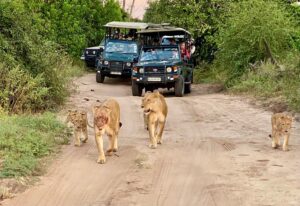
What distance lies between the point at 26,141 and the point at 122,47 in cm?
1925

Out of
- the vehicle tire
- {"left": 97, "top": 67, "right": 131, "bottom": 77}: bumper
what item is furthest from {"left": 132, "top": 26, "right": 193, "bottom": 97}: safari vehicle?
the vehicle tire

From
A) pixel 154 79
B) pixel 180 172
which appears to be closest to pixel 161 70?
pixel 154 79

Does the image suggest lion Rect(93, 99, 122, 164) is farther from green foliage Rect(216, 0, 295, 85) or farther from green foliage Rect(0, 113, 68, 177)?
green foliage Rect(216, 0, 295, 85)

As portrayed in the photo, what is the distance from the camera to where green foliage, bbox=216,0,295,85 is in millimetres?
22359

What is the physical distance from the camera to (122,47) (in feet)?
93.0

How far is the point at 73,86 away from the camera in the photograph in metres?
20.7

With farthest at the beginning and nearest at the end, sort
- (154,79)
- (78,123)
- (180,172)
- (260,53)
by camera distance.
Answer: (260,53) → (154,79) → (78,123) → (180,172)

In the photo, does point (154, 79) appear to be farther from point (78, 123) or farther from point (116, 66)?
point (78, 123)

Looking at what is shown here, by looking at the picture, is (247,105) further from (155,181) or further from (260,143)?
(155,181)

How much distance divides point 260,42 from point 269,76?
105 inches

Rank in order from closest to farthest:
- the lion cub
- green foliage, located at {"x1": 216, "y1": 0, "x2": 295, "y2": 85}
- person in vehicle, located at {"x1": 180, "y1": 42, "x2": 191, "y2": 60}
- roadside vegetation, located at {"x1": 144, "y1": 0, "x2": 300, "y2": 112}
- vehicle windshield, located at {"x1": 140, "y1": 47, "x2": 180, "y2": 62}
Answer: the lion cub < roadside vegetation, located at {"x1": 144, "y1": 0, "x2": 300, "y2": 112} < vehicle windshield, located at {"x1": 140, "y1": 47, "x2": 180, "y2": 62} < green foliage, located at {"x1": 216, "y1": 0, "x2": 295, "y2": 85} < person in vehicle, located at {"x1": 180, "y1": 42, "x2": 191, "y2": 60}

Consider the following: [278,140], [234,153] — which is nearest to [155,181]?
[234,153]

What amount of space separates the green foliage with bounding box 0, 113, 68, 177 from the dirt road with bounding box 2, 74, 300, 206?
0.29 metres

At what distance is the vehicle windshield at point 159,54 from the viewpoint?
2177 centimetres
